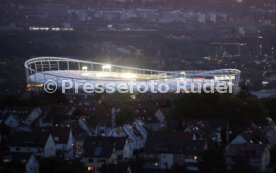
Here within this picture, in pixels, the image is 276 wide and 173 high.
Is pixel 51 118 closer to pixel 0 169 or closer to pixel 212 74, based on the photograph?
pixel 0 169

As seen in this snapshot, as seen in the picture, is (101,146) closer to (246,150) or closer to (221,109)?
(246,150)

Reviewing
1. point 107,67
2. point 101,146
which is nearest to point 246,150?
point 101,146

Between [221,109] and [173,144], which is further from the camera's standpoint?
[221,109]

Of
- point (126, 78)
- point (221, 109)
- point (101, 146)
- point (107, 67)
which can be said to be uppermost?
point (107, 67)

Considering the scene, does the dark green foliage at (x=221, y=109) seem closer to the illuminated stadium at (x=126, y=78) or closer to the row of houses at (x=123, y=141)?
the row of houses at (x=123, y=141)

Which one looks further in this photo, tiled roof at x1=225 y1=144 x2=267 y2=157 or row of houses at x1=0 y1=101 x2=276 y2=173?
tiled roof at x1=225 y1=144 x2=267 y2=157

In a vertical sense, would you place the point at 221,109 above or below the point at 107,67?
below

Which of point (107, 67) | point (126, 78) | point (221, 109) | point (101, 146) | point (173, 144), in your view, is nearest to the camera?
point (101, 146)

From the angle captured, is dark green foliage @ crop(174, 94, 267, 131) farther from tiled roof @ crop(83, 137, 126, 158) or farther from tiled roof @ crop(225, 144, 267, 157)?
tiled roof @ crop(83, 137, 126, 158)

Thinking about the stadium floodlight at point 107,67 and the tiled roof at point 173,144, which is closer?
the tiled roof at point 173,144

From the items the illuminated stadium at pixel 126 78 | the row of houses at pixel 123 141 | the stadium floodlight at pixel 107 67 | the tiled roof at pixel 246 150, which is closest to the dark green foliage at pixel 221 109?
the row of houses at pixel 123 141

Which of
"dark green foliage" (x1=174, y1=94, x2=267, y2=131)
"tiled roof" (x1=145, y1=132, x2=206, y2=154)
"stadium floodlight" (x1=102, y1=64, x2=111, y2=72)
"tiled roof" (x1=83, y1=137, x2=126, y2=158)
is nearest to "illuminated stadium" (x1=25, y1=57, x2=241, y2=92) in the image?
"stadium floodlight" (x1=102, y1=64, x2=111, y2=72)
